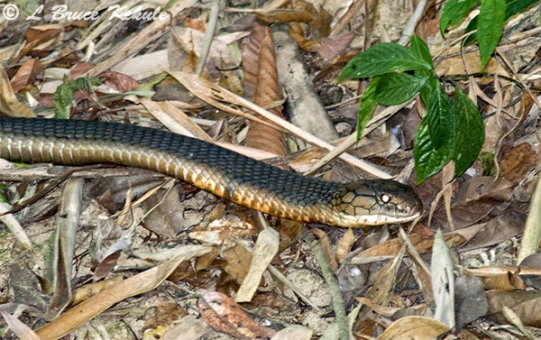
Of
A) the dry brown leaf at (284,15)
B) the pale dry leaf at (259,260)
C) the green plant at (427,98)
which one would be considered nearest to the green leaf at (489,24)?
the green plant at (427,98)

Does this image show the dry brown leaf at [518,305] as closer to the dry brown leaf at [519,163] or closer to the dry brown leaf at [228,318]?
the dry brown leaf at [519,163]

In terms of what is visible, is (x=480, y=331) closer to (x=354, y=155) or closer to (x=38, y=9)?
(x=354, y=155)

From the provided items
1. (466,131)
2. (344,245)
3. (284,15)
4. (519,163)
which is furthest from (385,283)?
(284,15)

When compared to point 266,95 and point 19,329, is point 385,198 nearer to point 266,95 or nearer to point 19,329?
point 266,95

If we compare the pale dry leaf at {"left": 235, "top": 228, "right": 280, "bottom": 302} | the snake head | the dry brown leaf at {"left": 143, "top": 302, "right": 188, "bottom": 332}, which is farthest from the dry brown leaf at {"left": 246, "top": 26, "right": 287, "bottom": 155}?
the dry brown leaf at {"left": 143, "top": 302, "right": 188, "bottom": 332}

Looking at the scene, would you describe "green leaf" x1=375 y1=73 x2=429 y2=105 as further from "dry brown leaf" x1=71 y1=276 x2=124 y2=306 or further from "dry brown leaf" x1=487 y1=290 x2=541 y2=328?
"dry brown leaf" x1=71 y1=276 x2=124 y2=306

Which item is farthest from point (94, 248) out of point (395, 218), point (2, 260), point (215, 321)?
point (395, 218)
